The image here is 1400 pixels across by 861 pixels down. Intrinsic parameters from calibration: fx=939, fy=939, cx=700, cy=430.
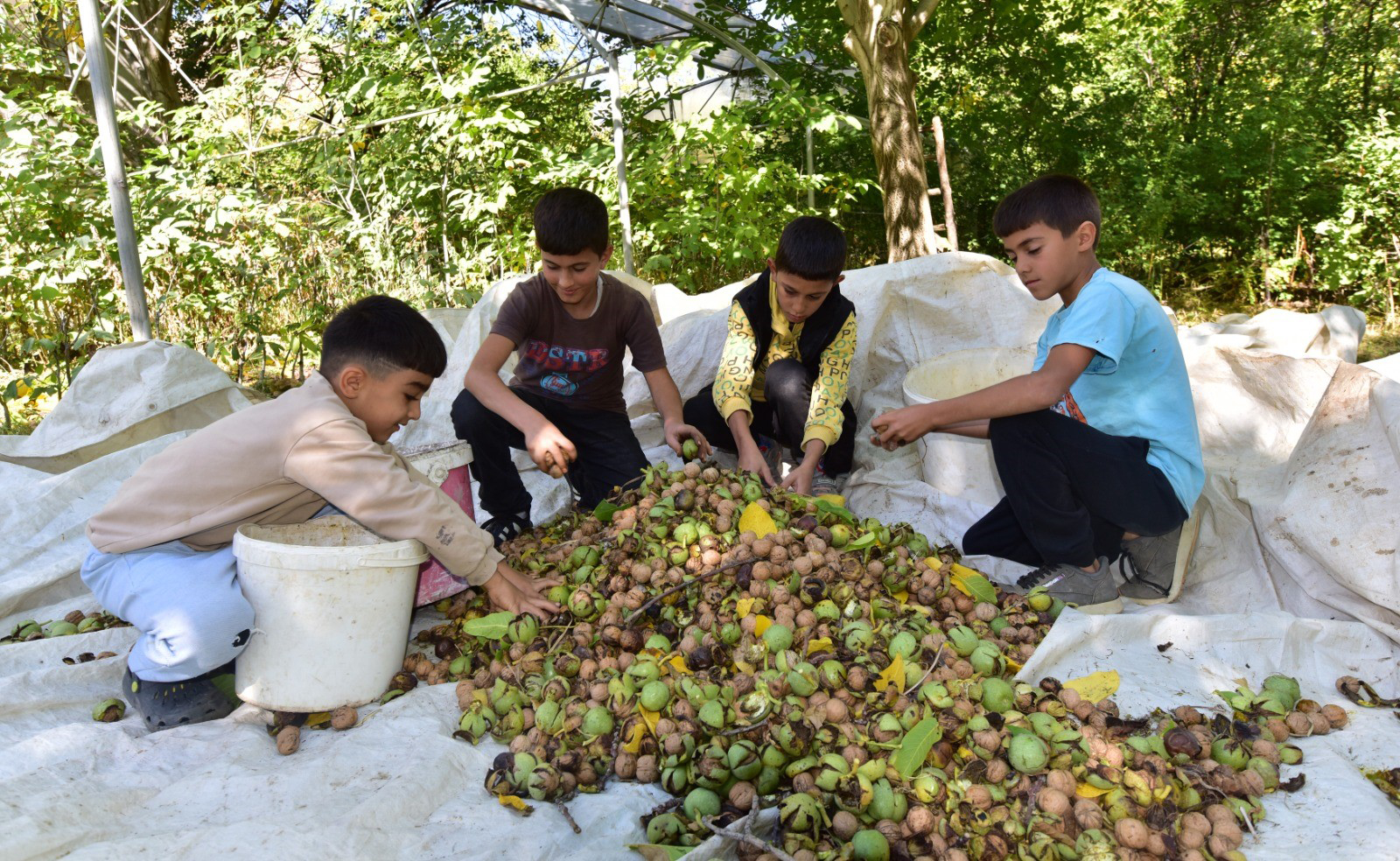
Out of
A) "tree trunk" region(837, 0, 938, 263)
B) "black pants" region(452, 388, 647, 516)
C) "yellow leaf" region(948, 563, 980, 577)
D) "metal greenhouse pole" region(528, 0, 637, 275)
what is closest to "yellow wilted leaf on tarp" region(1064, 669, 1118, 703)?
"yellow leaf" region(948, 563, 980, 577)

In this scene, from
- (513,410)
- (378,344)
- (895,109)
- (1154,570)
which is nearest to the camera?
(378,344)

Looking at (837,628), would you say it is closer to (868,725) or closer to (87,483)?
(868,725)

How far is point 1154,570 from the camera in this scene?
2656 millimetres

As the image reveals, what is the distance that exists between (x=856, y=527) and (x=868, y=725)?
744mm

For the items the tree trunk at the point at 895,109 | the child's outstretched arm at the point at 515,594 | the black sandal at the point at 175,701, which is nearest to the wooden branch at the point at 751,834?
the child's outstretched arm at the point at 515,594

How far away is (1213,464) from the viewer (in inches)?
119

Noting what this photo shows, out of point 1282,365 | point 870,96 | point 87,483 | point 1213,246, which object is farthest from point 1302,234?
point 87,483

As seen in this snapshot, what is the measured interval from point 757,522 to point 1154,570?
120cm

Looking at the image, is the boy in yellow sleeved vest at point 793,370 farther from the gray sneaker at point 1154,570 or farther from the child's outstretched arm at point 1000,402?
the gray sneaker at point 1154,570

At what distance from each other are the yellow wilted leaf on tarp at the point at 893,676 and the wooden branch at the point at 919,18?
502 centimetres

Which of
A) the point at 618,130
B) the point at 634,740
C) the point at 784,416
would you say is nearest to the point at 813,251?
the point at 784,416

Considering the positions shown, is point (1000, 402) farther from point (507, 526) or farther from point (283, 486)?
point (283, 486)

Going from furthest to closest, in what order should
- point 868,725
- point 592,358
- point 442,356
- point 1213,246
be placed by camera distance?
point 1213,246
point 592,358
point 442,356
point 868,725

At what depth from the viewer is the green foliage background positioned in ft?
16.5
